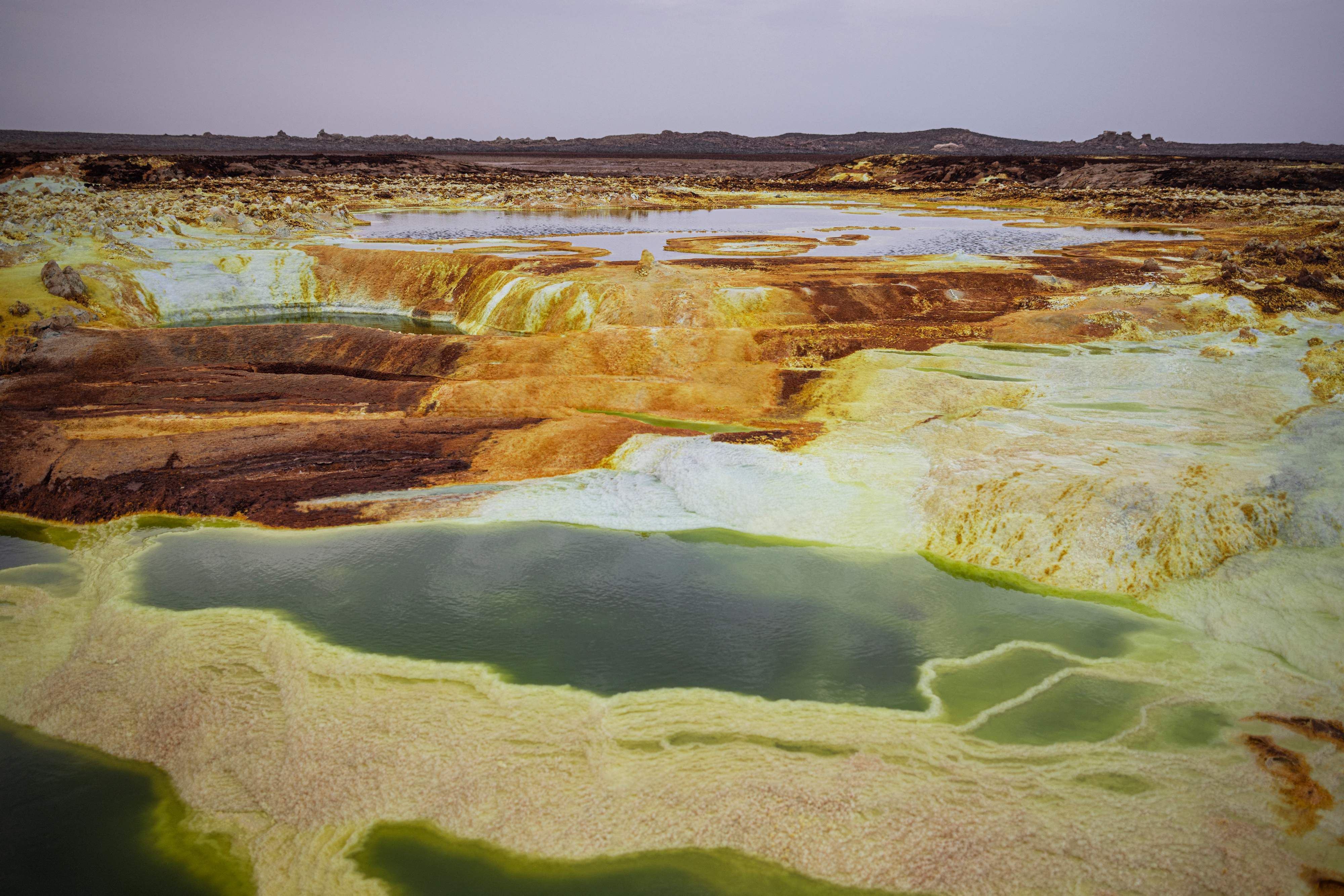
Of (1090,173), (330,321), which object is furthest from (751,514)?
(1090,173)

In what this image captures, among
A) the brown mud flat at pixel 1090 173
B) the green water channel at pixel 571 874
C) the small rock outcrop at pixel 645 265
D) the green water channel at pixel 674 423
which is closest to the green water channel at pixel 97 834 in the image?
the green water channel at pixel 571 874

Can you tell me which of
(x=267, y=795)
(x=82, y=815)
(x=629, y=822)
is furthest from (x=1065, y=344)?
(x=82, y=815)

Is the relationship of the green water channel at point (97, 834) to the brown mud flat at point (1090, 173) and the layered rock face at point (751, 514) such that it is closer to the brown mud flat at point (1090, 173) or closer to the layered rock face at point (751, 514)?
the layered rock face at point (751, 514)

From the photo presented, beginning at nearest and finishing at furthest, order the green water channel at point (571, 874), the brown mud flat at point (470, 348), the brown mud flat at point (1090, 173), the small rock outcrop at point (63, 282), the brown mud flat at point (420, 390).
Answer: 1. the green water channel at point (571, 874)
2. the brown mud flat at point (420, 390)
3. the brown mud flat at point (470, 348)
4. the small rock outcrop at point (63, 282)
5. the brown mud flat at point (1090, 173)

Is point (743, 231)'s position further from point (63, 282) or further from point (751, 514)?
point (751, 514)

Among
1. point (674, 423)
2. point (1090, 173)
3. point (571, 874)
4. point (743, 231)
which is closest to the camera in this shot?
point (571, 874)

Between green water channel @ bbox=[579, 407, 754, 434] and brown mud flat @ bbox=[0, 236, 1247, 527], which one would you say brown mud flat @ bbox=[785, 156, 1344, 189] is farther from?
green water channel @ bbox=[579, 407, 754, 434]

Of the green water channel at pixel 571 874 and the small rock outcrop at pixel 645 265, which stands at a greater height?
the small rock outcrop at pixel 645 265
